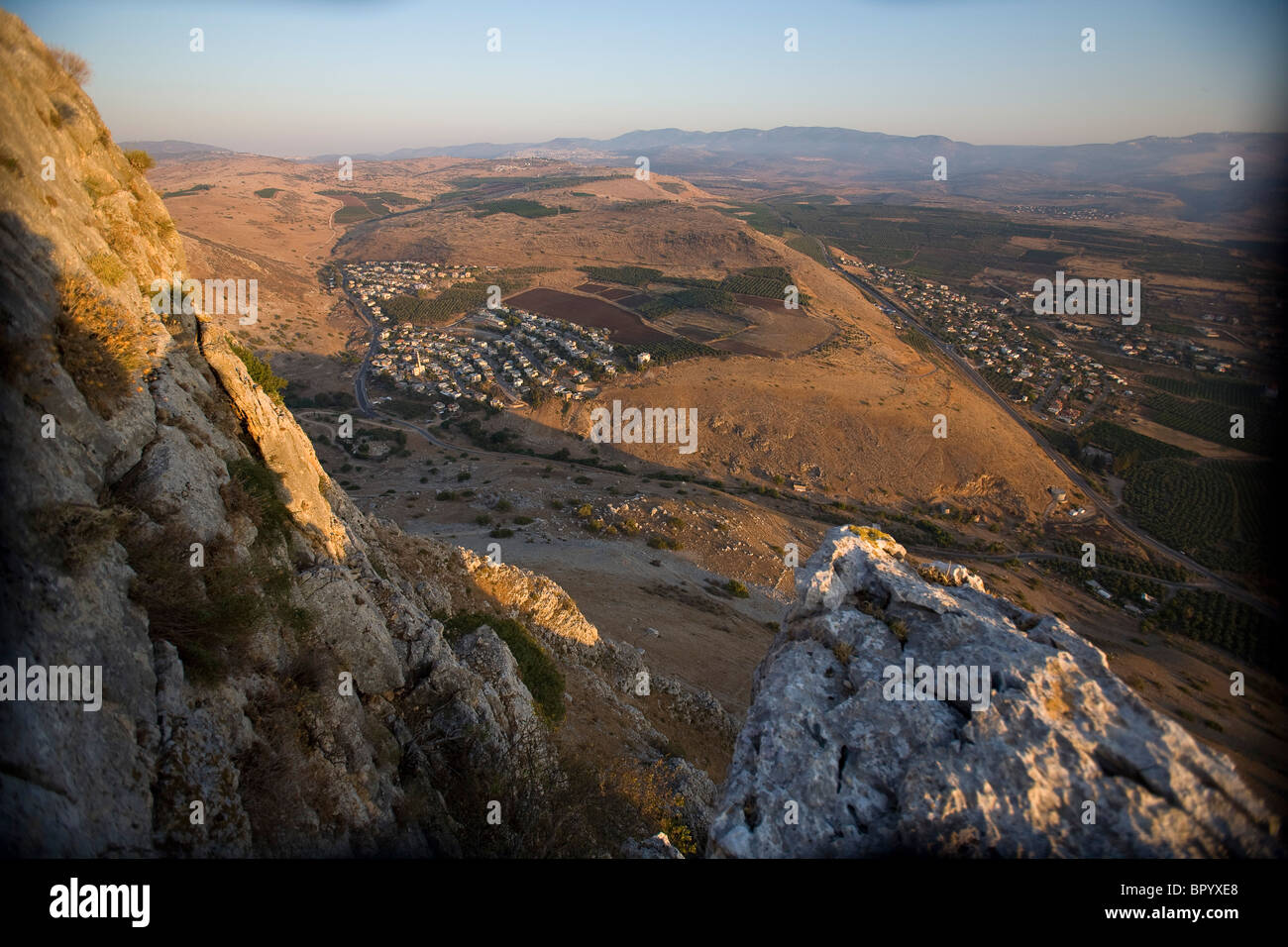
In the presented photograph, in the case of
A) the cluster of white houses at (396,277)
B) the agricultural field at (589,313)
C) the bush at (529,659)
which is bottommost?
the bush at (529,659)

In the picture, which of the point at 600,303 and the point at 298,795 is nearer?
the point at 298,795

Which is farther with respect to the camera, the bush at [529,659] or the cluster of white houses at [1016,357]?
the cluster of white houses at [1016,357]

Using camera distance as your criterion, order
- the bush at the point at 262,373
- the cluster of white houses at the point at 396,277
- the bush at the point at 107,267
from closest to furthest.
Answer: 1. the bush at the point at 107,267
2. the bush at the point at 262,373
3. the cluster of white houses at the point at 396,277

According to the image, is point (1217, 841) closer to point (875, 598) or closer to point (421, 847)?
point (875, 598)

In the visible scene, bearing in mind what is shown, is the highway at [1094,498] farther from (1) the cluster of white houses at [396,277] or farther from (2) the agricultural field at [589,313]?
(1) the cluster of white houses at [396,277]

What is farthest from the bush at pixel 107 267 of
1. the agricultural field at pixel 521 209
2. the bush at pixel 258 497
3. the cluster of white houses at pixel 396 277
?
the agricultural field at pixel 521 209
